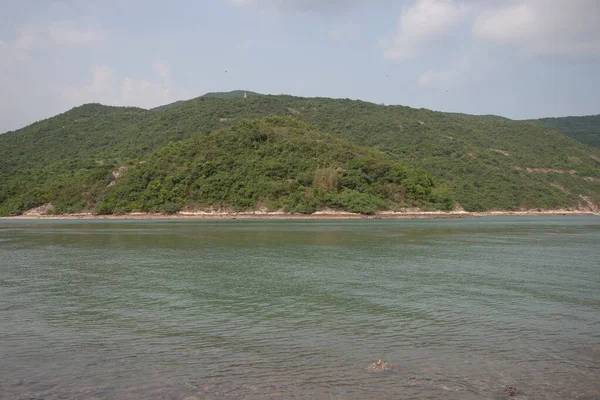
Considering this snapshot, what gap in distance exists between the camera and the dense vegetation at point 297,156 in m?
85.0

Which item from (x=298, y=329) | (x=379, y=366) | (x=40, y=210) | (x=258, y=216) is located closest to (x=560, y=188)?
(x=258, y=216)

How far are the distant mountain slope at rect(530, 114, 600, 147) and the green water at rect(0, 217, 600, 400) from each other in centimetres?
16386

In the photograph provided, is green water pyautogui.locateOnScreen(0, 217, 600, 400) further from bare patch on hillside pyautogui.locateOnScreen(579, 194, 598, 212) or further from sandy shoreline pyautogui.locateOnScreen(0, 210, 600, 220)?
bare patch on hillside pyautogui.locateOnScreen(579, 194, 598, 212)

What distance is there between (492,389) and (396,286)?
405 inches

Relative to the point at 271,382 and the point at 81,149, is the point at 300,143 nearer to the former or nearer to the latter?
the point at 81,149

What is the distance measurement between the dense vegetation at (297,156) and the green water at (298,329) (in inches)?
2298

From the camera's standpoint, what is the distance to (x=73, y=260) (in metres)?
26.5

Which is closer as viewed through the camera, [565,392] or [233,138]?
[565,392]

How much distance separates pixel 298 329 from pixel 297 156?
7647cm

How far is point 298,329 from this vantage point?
462 inches

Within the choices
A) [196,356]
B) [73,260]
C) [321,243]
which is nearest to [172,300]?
[196,356]

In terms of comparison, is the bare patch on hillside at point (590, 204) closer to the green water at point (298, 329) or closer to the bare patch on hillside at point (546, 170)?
the bare patch on hillside at point (546, 170)

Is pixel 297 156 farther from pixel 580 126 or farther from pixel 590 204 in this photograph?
pixel 580 126

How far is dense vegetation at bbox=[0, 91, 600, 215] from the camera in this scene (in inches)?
3346
